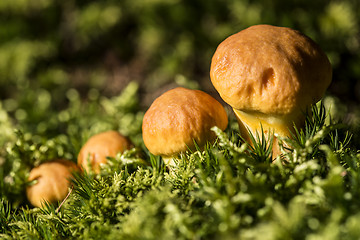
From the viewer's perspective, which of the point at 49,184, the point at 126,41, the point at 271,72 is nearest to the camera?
the point at 271,72

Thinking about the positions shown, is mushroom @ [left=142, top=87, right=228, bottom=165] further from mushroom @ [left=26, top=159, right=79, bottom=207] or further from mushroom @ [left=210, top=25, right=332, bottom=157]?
mushroom @ [left=26, top=159, right=79, bottom=207]

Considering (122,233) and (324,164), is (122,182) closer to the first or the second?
(122,233)

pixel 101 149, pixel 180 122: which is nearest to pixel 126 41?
pixel 101 149

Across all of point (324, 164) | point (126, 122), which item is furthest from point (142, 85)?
point (324, 164)

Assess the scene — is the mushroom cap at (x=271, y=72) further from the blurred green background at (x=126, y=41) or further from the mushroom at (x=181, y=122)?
the blurred green background at (x=126, y=41)

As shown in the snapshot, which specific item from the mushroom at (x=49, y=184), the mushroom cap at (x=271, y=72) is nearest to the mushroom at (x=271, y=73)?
the mushroom cap at (x=271, y=72)

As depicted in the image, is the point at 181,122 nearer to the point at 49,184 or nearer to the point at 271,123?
the point at 271,123
